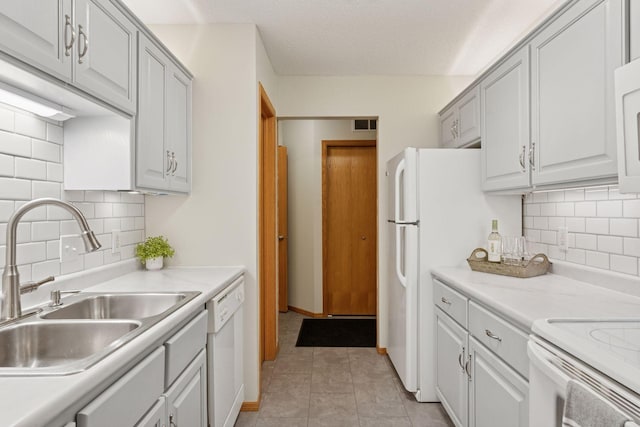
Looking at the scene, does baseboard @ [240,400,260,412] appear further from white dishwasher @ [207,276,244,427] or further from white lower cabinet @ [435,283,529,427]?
white lower cabinet @ [435,283,529,427]

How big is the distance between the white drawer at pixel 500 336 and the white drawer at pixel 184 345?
1.28m

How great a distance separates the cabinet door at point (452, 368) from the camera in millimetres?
2031

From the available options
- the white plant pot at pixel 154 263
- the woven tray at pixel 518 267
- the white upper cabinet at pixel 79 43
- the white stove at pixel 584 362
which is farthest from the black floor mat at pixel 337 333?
the white upper cabinet at pixel 79 43

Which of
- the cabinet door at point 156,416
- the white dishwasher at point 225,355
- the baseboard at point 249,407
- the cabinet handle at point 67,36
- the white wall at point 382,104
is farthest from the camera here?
the white wall at point 382,104

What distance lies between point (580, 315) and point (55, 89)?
2012mm

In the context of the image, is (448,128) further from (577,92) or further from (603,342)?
(603,342)

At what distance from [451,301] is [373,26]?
1.85 meters

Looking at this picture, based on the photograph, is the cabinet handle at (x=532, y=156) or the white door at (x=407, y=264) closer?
the cabinet handle at (x=532, y=156)

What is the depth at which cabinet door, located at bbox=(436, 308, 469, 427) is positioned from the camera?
2.03 metres

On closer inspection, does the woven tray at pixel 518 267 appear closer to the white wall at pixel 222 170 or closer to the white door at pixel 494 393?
the white door at pixel 494 393

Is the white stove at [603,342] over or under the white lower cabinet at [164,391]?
over

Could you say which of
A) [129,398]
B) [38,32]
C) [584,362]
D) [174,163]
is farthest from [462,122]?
[129,398]

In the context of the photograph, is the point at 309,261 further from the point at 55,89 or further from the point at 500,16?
the point at 55,89

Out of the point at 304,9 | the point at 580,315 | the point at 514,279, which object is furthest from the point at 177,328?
the point at 304,9
